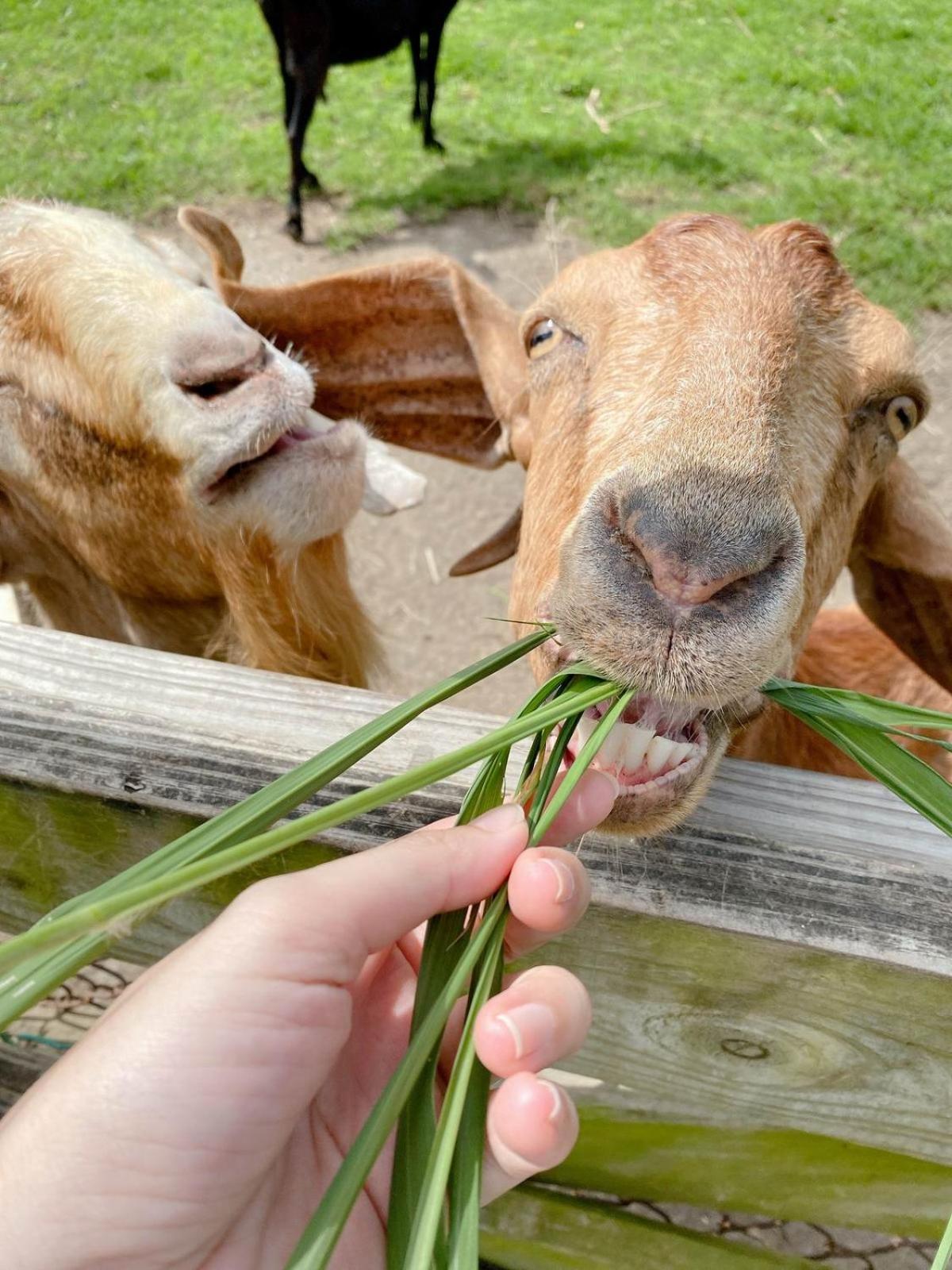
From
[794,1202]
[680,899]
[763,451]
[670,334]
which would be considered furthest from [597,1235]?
[670,334]

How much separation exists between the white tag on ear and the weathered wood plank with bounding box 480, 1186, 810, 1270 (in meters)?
2.20

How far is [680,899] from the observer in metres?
1.32

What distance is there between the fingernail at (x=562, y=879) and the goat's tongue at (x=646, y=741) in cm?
33

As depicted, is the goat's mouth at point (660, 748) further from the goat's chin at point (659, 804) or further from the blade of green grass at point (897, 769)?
the blade of green grass at point (897, 769)

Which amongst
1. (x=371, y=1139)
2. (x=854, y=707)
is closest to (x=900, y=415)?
(x=854, y=707)

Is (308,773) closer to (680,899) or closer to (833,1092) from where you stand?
(680,899)

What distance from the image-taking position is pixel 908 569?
99.3 inches

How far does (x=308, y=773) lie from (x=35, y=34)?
10.2m

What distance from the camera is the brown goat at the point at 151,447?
7.22ft

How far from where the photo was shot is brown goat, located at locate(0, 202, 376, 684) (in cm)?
220

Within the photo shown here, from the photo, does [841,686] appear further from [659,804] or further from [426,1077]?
[426,1077]

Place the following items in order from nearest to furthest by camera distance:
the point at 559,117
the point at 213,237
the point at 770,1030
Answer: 1. the point at 770,1030
2. the point at 213,237
3. the point at 559,117

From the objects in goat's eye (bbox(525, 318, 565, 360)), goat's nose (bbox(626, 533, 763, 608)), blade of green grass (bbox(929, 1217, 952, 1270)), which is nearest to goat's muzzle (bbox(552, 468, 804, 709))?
goat's nose (bbox(626, 533, 763, 608))

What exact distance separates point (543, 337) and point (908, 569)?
104cm
